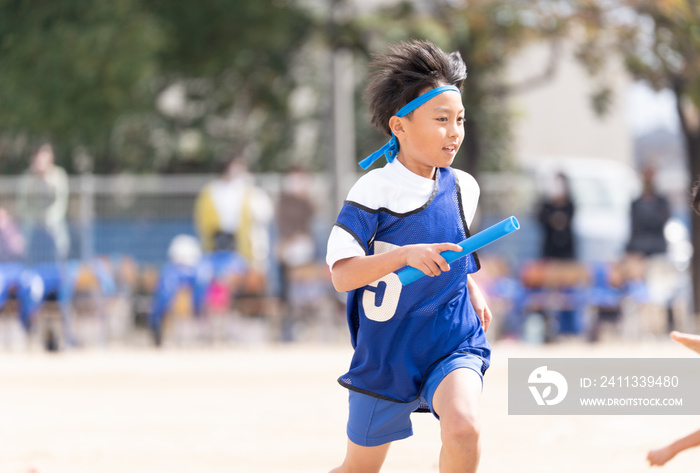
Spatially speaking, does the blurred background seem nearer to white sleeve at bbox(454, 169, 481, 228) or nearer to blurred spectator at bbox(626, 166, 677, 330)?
blurred spectator at bbox(626, 166, 677, 330)

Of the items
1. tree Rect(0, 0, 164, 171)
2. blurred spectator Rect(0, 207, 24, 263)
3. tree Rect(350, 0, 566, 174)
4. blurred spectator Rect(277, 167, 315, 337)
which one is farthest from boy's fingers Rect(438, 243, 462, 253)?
blurred spectator Rect(0, 207, 24, 263)

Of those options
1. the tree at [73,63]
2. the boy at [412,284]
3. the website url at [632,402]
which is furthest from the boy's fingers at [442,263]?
the tree at [73,63]

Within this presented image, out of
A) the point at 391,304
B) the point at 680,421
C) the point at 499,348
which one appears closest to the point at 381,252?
the point at 391,304

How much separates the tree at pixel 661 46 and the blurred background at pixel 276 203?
3 centimetres

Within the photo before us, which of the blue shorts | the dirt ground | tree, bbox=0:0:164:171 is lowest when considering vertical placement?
the dirt ground

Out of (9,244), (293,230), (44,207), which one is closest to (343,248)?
(293,230)

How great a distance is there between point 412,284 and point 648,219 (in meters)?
8.46

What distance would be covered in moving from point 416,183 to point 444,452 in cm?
93

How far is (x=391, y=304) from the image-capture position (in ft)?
12.8

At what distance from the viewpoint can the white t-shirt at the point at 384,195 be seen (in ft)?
12.4

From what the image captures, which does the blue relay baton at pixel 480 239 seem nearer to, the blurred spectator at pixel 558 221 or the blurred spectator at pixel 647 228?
the blurred spectator at pixel 558 221

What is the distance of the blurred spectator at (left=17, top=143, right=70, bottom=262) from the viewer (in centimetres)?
1185

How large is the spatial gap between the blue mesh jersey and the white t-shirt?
24 millimetres

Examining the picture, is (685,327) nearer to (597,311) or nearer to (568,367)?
(597,311)
